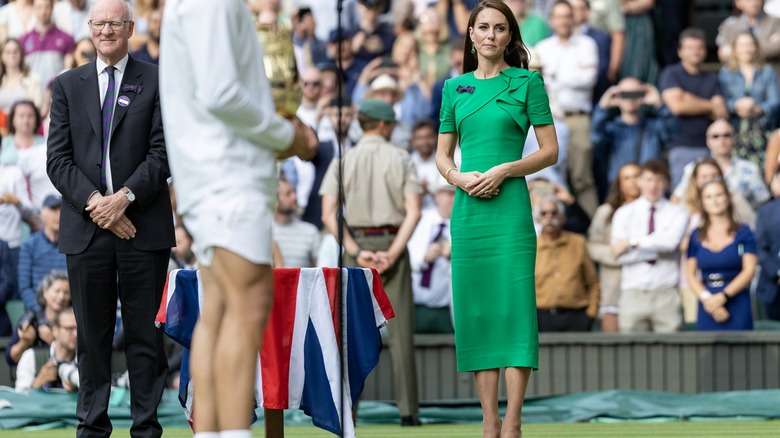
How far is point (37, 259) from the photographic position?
11875 millimetres

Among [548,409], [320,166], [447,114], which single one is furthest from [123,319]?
[320,166]

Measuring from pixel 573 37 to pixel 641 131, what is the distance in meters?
1.17

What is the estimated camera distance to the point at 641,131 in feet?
43.1

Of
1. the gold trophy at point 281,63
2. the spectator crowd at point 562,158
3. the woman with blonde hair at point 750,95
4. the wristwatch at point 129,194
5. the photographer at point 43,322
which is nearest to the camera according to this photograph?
the wristwatch at point 129,194

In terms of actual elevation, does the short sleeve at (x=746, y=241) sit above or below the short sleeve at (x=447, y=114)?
below

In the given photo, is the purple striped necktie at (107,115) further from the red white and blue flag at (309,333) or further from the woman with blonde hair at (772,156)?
the woman with blonde hair at (772,156)

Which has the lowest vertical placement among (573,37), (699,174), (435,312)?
(435,312)

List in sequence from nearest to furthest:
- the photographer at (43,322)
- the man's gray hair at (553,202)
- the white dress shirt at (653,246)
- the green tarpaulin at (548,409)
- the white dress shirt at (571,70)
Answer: the green tarpaulin at (548,409) → the photographer at (43,322) → the white dress shirt at (653,246) → the man's gray hair at (553,202) → the white dress shirt at (571,70)

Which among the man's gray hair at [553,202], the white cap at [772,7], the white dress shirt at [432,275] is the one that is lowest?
the white dress shirt at [432,275]

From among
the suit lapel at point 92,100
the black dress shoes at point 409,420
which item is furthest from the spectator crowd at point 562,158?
the suit lapel at point 92,100

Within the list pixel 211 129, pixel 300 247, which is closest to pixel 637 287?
pixel 300 247

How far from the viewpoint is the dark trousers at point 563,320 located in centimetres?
1136

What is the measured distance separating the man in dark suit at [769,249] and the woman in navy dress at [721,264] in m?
0.40

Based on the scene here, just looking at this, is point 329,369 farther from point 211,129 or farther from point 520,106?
point 211,129
